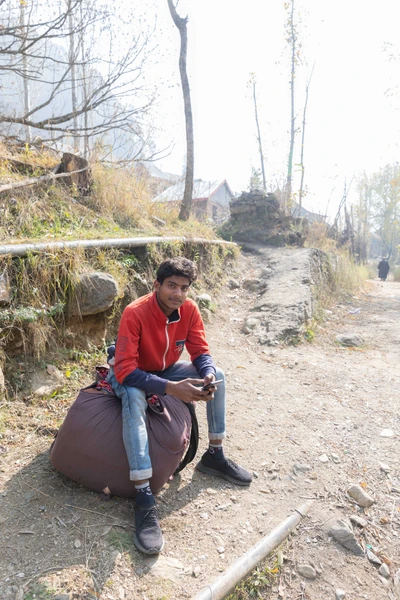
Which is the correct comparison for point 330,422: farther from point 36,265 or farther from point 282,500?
point 36,265

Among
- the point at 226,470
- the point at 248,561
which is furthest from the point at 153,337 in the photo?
the point at 248,561

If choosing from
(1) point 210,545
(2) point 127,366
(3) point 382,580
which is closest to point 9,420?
(2) point 127,366

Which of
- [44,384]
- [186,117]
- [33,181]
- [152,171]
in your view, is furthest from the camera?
[152,171]

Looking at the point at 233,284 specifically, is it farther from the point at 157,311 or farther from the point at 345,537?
the point at 345,537

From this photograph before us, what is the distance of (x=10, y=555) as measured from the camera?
168 centimetres

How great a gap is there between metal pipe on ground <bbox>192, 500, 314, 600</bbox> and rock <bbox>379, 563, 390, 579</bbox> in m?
0.43

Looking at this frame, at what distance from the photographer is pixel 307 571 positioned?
1.90m

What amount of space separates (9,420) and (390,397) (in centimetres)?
341

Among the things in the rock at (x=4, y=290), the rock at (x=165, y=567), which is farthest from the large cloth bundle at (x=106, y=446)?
the rock at (x=4, y=290)

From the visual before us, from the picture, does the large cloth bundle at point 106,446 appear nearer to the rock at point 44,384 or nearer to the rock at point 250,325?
the rock at point 44,384

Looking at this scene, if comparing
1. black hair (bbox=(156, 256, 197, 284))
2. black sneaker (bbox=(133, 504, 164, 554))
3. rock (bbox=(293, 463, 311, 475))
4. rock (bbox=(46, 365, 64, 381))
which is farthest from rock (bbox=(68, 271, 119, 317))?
rock (bbox=(293, 463, 311, 475))

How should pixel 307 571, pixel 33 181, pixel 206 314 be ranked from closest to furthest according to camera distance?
pixel 307 571 < pixel 33 181 < pixel 206 314

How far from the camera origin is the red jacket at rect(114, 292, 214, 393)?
2135mm

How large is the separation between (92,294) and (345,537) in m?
2.60
